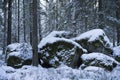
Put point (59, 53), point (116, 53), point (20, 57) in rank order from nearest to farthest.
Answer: point (59, 53) < point (20, 57) < point (116, 53)

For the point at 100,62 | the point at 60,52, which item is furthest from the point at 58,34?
the point at 100,62

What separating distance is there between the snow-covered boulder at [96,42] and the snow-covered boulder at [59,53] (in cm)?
96

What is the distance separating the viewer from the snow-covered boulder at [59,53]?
17359 millimetres

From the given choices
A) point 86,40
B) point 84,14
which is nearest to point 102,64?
point 86,40

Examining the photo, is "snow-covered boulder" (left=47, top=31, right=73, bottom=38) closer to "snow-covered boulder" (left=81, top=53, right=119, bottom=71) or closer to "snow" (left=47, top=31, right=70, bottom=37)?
"snow" (left=47, top=31, right=70, bottom=37)

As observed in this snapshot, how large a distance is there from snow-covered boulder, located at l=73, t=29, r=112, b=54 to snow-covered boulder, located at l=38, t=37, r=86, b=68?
962 mm

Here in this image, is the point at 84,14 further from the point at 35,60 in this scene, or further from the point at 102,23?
the point at 35,60

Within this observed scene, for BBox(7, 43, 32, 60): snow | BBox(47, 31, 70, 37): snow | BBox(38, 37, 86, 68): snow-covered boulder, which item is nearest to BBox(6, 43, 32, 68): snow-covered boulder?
BBox(7, 43, 32, 60): snow

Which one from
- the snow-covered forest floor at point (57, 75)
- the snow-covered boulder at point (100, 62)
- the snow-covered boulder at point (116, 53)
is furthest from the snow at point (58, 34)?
the snow-covered forest floor at point (57, 75)

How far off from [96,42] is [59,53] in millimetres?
2934

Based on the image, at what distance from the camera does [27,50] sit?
18.9 m

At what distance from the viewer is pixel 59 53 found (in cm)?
1775

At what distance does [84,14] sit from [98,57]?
12432 millimetres

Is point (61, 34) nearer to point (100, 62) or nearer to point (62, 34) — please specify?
point (62, 34)
